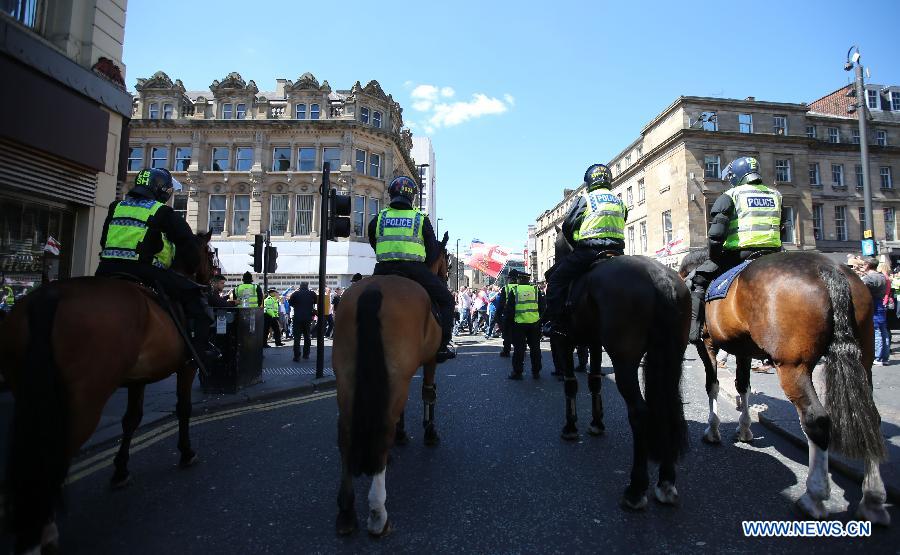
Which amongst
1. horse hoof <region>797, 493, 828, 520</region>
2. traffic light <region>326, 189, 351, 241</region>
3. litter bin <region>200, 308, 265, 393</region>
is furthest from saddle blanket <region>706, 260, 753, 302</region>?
litter bin <region>200, 308, 265, 393</region>

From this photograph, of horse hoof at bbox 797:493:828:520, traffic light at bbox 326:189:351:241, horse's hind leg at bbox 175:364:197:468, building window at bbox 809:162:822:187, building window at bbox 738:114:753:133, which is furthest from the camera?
building window at bbox 809:162:822:187

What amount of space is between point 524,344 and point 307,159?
26.8 metres

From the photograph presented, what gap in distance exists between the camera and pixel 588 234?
4.10 meters

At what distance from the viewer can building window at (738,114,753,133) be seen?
33.1 meters

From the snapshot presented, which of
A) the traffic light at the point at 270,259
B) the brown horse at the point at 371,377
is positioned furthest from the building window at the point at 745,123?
the brown horse at the point at 371,377

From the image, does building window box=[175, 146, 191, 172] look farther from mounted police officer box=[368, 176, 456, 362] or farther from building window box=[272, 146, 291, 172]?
mounted police officer box=[368, 176, 456, 362]

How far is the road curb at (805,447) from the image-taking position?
293 centimetres

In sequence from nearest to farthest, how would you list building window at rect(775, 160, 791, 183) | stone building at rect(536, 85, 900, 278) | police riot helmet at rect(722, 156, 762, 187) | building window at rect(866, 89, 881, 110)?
police riot helmet at rect(722, 156, 762, 187) < stone building at rect(536, 85, 900, 278) < building window at rect(775, 160, 791, 183) < building window at rect(866, 89, 881, 110)

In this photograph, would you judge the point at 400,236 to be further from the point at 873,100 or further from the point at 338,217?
the point at 873,100

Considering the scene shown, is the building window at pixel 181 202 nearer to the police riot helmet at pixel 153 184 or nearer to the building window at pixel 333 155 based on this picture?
the building window at pixel 333 155

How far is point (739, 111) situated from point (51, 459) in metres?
41.5

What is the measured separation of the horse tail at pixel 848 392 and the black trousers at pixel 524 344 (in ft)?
17.9

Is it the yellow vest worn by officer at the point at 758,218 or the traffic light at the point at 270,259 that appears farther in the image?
the traffic light at the point at 270,259

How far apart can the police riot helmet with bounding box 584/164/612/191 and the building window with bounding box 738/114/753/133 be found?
36.6 m
